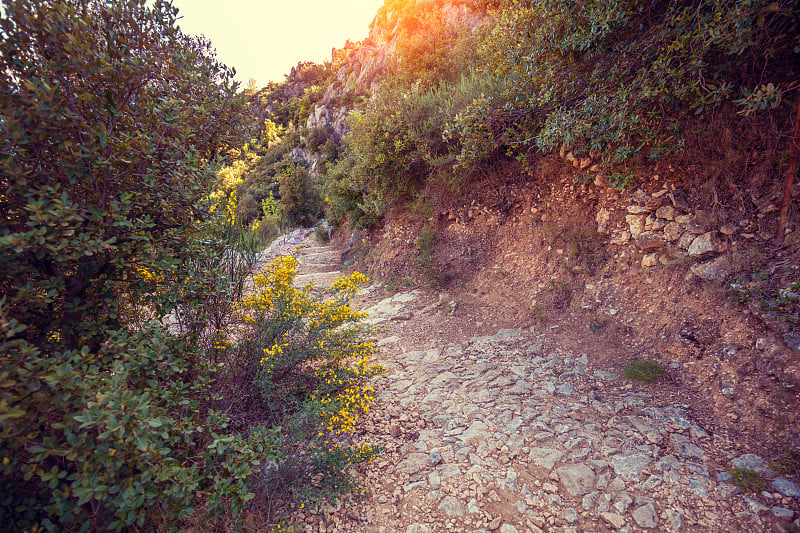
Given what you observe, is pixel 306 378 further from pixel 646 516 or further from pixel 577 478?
pixel 646 516

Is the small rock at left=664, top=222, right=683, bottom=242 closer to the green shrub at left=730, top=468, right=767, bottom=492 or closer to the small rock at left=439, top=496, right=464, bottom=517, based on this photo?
the green shrub at left=730, top=468, right=767, bottom=492

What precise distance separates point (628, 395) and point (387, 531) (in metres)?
2.88

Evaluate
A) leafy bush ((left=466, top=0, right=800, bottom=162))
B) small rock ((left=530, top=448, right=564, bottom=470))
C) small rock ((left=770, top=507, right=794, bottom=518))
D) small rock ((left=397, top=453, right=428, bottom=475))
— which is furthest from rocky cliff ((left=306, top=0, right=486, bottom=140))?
small rock ((left=770, top=507, right=794, bottom=518))

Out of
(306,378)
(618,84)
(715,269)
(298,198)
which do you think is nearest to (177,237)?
(306,378)

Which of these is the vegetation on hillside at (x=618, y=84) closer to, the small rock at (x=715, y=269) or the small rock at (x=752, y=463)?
the small rock at (x=715, y=269)

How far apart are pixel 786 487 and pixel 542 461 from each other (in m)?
1.63

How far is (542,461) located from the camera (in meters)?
2.95

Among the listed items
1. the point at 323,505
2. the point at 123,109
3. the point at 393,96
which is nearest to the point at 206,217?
the point at 123,109

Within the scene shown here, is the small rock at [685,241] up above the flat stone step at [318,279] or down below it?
below

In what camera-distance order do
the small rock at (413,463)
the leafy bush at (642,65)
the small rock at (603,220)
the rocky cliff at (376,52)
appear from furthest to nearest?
the rocky cliff at (376,52)
the small rock at (603,220)
the small rock at (413,463)
the leafy bush at (642,65)

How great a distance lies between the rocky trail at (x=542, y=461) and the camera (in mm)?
2445

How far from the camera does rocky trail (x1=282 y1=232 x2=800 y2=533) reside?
96.3 inches

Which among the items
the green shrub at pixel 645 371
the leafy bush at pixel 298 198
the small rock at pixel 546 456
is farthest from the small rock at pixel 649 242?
the leafy bush at pixel 298 198

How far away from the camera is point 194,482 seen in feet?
6.46
